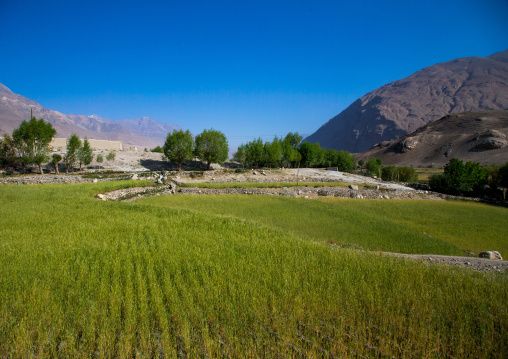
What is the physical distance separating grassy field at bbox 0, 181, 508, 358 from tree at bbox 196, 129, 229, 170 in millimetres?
52000

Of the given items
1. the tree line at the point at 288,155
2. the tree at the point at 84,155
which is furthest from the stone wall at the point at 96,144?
the tree line at the point at 288,155

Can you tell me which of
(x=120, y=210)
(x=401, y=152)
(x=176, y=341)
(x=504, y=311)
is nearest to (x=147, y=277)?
(x=176, y=341)

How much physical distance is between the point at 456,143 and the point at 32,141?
146931 mm

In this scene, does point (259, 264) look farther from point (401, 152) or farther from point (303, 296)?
point (401, 152)

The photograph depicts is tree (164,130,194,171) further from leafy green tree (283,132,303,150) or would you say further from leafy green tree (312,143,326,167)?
leafy green tree (312,143,326,167)

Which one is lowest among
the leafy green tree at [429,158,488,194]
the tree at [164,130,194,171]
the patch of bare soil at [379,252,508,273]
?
the patch of bare soil at [379,252,508,273]

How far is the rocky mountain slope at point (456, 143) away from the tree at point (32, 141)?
126 metres

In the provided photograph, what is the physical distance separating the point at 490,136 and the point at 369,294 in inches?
5270

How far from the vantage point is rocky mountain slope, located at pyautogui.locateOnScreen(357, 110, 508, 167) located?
3688 inches

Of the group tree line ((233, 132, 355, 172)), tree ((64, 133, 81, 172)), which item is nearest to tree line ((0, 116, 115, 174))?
tree ((64, 133, 81, 172))

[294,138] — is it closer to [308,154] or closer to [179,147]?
[308,154]

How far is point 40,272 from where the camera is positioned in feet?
19.8

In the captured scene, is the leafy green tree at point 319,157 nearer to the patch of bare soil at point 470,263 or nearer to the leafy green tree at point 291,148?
the leafy green tree at point 291,148

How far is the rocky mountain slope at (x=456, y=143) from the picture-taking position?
307ft
